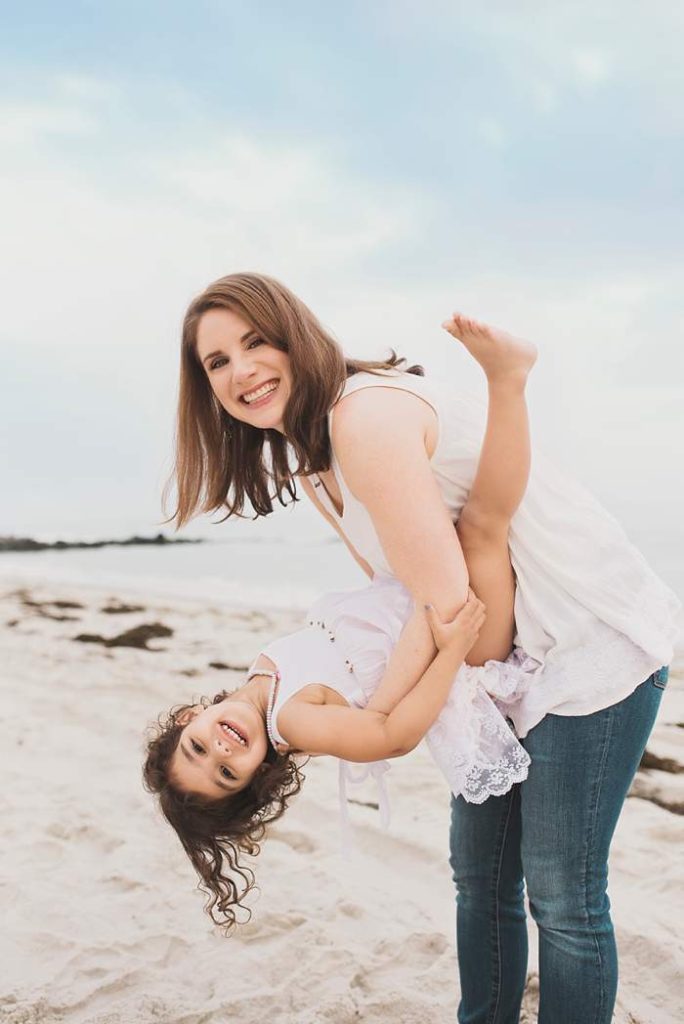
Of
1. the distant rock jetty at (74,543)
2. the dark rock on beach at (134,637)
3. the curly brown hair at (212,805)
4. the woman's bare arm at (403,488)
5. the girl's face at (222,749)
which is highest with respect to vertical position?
the woman's bare arm at (403,488)

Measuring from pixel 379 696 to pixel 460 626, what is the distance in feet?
1.03

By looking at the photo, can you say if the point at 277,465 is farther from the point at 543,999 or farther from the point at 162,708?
the point at 162,708

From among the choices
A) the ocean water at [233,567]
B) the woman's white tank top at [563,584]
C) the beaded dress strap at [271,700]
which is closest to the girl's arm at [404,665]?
the woman's white tank top at [563,584]

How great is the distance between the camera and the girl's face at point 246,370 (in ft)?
7.19

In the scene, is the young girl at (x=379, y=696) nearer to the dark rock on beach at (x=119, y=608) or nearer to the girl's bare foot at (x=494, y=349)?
the girl's bare foot at (x=494, y=349)

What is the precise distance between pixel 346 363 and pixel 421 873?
2.44 meters

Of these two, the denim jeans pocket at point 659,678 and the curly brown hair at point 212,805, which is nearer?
the denim jeans pocket at point 659,678

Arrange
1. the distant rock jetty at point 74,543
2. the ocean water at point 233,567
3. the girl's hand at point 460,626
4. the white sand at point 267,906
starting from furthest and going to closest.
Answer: the distant rock jetty at point 74,543 → the ocean water at point 233,567 → the white sand at point 267,906 → the girl's hand at point 460,626

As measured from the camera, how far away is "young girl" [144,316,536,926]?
194 centimetres

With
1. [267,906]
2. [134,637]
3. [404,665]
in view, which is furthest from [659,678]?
[134,637]

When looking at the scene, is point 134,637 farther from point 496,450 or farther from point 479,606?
point 496,450

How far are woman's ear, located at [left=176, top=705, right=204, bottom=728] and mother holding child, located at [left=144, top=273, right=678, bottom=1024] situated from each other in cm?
42

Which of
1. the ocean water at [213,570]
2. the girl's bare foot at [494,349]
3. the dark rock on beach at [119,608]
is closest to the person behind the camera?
the girl's bare foot at [494,349]

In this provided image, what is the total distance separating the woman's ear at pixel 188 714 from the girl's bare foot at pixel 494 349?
1324mm
